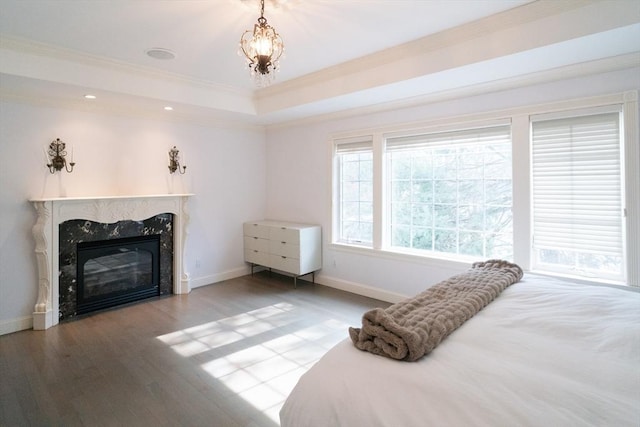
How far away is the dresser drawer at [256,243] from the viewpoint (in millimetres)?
5285

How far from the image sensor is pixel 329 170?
4.99m

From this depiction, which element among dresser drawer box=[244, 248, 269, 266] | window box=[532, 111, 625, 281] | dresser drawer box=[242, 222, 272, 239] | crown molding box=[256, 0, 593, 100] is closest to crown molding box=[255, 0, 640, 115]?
crown molding box=[256, 0, 593, 100]

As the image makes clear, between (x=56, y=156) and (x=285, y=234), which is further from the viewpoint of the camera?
(x=285, y=234)

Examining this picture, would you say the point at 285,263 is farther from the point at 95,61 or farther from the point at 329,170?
the point at 95,61

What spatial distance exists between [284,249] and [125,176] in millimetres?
2245

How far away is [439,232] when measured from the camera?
4.08 meters

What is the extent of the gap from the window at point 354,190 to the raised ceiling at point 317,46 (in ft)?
2.43

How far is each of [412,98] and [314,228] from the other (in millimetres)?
2181

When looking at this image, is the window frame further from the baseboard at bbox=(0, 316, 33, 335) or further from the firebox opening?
the baseboard at bbox=(0, 316, 33, 335)

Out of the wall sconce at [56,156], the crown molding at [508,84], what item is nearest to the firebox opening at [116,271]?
the wall sconce at [56,156]

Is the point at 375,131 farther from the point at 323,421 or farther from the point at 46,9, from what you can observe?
the point at 323,421

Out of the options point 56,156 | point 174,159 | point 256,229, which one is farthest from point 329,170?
point 56,156

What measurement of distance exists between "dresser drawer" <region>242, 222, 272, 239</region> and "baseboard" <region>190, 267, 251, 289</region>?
0.60 m

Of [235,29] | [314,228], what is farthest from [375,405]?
[314,228]
